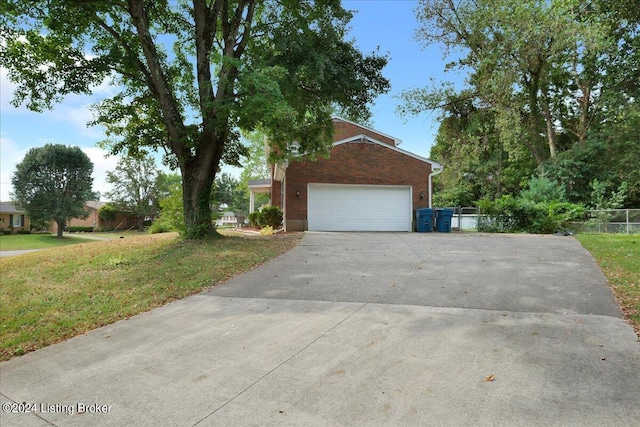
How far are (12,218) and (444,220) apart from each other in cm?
4745

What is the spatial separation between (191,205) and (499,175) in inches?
1103

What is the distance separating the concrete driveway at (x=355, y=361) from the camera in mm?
2631

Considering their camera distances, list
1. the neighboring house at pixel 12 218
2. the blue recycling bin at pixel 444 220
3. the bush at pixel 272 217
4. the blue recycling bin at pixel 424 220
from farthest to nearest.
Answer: the neighboring house at pixel 12 218 < the bush at pixel 272 217 < the blue recycling bin at pixel 444 220 < the blue recycling bin at pixel 424 220

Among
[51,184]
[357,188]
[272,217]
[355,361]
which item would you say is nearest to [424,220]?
[357,188]

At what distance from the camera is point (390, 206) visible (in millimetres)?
16641

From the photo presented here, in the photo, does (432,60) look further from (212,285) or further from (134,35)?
(212,285)

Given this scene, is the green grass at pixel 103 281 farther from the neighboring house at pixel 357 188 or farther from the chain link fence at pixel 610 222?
the chain link fence at pixel 610 222

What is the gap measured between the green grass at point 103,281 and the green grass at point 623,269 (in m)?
6.62

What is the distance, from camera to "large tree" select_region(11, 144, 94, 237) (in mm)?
33844

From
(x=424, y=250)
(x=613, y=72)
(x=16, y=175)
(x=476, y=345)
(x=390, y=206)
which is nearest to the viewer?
(x=476, y=345)

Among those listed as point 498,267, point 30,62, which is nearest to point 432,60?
point 498,267

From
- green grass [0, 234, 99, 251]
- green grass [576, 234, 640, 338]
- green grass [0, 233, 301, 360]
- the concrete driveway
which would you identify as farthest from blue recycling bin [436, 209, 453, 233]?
green grass [0, 234, 99, 251]

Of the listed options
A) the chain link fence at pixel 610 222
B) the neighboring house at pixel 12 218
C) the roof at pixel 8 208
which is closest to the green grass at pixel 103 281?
the chain link fence at pixel 610 222

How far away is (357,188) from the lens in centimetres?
1650
